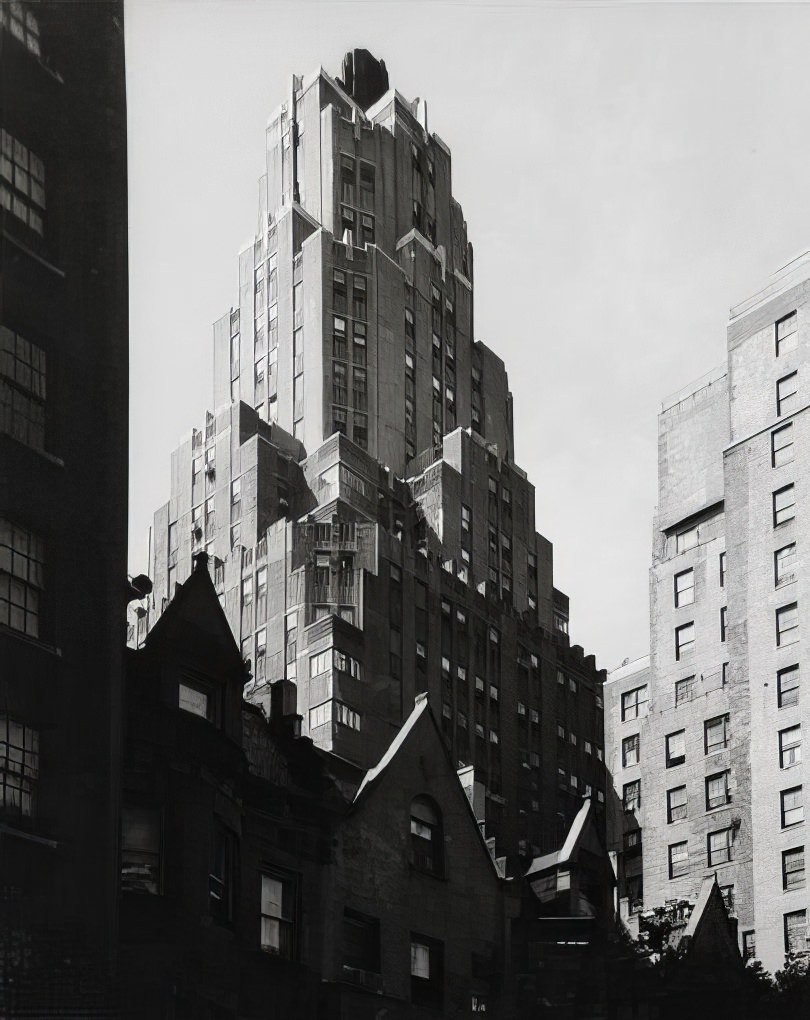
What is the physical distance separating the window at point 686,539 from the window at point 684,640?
139 inches

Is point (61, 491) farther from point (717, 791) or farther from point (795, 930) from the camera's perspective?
point (717, 791)

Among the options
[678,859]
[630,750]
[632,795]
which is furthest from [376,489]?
[678,859]

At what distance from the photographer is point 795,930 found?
71125mm

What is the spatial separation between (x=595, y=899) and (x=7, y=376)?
2473 centimetres

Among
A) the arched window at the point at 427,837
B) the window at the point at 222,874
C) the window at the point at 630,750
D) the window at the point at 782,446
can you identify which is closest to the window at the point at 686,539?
the window at the point at 782,446

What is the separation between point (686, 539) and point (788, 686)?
12.6 m

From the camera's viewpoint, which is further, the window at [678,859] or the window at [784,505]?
the window at [678,859]

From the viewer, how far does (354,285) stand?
375 feet

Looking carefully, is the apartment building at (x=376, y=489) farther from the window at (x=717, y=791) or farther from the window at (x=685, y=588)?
the window at (x=685, y=588)

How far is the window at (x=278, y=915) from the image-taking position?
40.4m

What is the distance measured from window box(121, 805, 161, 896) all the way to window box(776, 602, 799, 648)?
144 ft

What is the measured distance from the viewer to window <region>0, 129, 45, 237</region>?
3662 centimetres

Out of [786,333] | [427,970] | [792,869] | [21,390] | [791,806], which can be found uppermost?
[786,333]

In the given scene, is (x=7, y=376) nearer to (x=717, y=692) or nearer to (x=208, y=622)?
(x=208, y=622)
